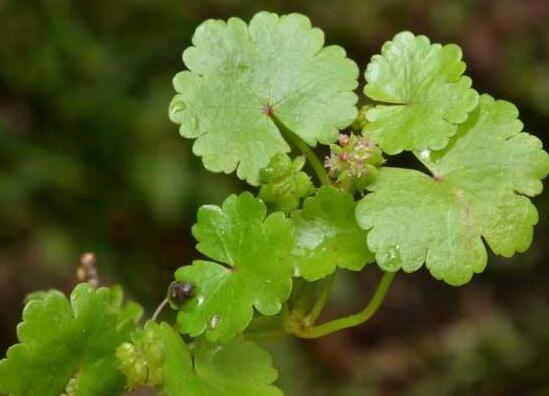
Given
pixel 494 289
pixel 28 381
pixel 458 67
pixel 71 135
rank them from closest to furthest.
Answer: pixel 28 381
pixel 458 67
pixel 71 135
pixel 494 289

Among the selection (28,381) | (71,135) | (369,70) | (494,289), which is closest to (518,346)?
(494,289)

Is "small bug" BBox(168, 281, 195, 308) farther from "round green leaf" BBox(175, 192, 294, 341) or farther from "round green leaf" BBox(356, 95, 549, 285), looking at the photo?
"round green leaf" BBox(356, 95, 549, 285)

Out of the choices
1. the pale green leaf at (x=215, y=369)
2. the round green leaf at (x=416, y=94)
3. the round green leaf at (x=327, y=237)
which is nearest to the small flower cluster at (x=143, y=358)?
the pale green leaf at (x=215, y=369)

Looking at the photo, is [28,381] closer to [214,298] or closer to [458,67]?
[214,298]

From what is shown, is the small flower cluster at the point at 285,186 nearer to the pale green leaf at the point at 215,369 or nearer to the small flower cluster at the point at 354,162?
the small flower cluster at the point at 354,162

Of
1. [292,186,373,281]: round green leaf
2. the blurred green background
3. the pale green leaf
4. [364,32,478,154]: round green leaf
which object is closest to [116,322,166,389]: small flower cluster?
the pale green leaf

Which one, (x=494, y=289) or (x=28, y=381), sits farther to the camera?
(x=494, y=289)

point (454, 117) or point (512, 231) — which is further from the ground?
point (454, 117)

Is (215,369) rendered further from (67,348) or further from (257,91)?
(257,91)

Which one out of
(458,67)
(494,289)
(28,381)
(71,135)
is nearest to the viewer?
(28,381)
